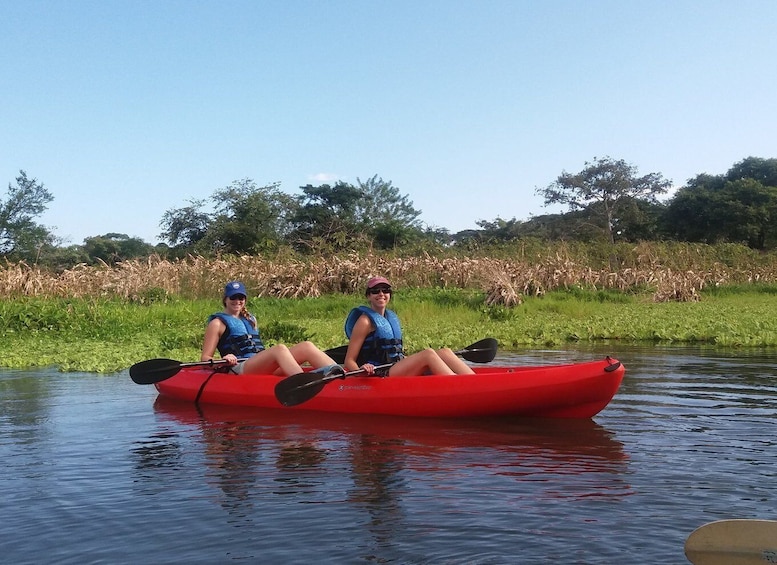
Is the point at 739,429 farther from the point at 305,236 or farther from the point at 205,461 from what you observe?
the point at 305,236

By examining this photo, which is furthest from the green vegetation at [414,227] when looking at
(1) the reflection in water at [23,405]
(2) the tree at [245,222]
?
(1) the reflection in water at [23,405]

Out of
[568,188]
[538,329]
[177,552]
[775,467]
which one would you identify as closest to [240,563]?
[177,552]

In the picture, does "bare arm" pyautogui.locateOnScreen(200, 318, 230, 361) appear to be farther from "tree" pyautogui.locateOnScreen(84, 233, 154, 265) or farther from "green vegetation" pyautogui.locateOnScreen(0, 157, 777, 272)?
"tree" pyautogui.locateOnScreen(84, 233, 154, 265)

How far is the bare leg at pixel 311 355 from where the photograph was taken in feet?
23.7

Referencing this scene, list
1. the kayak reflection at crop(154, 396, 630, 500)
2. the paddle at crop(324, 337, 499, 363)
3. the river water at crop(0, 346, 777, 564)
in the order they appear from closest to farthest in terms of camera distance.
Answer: the river water at crop(0, 346, 777, 564)
the kayak reflection at crop(154, 396, 630, 500)
the paddle at crop(324, 337, 499, 363)

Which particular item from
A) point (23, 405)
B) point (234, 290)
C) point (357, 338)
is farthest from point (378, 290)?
point (23, 405)

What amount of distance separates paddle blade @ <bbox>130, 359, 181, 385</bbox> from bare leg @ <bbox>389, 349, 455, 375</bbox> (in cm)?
246

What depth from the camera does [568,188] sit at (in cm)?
4284

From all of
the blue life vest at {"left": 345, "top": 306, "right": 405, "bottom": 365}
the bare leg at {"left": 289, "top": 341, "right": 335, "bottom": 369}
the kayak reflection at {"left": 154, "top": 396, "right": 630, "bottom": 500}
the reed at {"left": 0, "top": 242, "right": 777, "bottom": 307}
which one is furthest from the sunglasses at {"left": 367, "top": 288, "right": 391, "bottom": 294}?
the reed at {"left": 0, "top": 242, "right": 777, "bottom": 307}

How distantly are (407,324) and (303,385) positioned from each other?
809 cm

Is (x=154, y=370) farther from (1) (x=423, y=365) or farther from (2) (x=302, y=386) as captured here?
(1) (x=423, y=365)

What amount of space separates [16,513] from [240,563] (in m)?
1.57

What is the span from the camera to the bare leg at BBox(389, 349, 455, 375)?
21.7 feet

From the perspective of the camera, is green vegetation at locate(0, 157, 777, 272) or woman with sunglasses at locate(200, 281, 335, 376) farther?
green vegetation at locate(0, 157, 777, 272)
